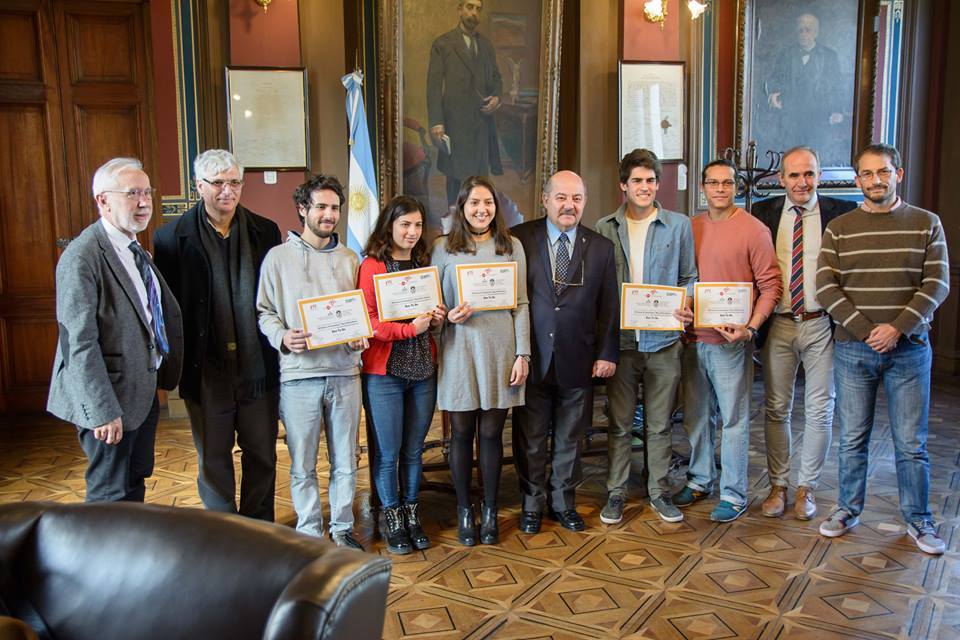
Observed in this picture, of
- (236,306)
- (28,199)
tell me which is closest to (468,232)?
(236,306)

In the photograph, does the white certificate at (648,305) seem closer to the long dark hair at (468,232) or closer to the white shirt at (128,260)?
the long dark hair at (468,232)

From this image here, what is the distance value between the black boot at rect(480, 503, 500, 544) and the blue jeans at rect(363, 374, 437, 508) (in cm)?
29

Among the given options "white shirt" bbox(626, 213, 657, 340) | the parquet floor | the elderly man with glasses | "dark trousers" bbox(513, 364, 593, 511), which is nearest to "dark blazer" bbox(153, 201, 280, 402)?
the elderly man with glasses

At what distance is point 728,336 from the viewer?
321 centimetres

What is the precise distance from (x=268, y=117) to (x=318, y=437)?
2.91m

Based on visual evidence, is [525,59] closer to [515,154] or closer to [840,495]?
[515,154]

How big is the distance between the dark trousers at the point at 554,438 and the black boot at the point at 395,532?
1.73 ft

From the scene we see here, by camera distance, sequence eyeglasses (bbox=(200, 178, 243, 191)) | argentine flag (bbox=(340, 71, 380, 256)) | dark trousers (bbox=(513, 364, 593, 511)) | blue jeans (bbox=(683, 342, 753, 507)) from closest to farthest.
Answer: eyeglasses (bbox=(200, 178, 243, 191))
dark trousers (bbox=(513, 364, 593, 511))
blue jeans (bbox=(683, 342, 753, 507))
argentine flag (bbox=(340, 71, 380, 256))

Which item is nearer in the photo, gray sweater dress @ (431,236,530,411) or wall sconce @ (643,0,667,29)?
gray sweater dress @ (431,236,530,411)

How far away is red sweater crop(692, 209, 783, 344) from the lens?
10.6 ft

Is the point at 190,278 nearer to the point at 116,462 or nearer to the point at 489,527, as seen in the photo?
the point at 116,462

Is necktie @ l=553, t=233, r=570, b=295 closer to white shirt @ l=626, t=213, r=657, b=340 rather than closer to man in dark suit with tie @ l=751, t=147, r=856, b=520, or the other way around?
white shirt @ l=626, t=213, r=657, b=340

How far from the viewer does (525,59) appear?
5.52 metres

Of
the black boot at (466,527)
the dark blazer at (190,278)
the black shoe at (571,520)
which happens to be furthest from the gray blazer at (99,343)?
the black shoe at (571,520)
